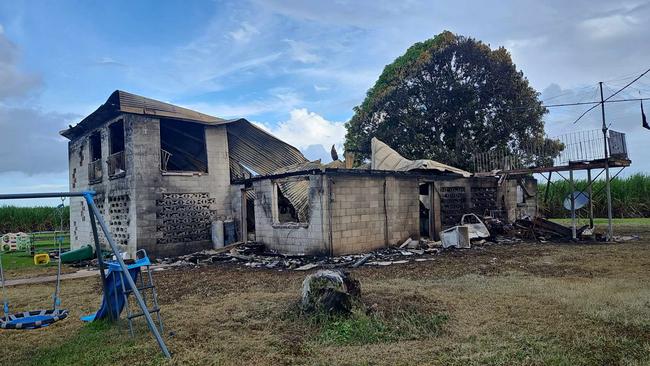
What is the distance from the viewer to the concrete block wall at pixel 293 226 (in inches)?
467

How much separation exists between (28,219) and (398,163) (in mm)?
24422

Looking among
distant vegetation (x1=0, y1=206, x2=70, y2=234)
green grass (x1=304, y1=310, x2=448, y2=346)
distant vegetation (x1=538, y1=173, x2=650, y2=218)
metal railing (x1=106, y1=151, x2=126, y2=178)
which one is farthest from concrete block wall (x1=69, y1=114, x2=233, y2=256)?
distant vegetation (x1=538, y1=173, x2=650, y2=218)

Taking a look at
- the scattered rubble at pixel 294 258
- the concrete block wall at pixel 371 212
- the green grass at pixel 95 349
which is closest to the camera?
the green grass at pixel 95 349

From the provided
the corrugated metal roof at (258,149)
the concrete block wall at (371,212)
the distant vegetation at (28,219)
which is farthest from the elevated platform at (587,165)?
the distant vegetation at (28,219)

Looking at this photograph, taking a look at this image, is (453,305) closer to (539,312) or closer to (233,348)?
(539,312)

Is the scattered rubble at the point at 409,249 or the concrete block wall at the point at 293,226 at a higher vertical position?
the concrete block wall at the point at 293,226

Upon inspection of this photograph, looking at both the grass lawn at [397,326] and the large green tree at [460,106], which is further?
the large green tree at [460,106]

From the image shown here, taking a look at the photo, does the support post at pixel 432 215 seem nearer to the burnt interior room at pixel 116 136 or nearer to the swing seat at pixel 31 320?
the burnt interior room at pixel 116 136

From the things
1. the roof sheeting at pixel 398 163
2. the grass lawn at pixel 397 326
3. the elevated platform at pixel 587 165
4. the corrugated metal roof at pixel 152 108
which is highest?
the corrugated metal roof at pixel 152 108

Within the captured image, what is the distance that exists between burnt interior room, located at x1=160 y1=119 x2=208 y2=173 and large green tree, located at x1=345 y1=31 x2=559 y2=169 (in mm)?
12334

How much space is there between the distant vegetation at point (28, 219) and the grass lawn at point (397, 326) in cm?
2276

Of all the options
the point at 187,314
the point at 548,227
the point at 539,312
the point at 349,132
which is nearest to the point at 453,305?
the point at 539,312

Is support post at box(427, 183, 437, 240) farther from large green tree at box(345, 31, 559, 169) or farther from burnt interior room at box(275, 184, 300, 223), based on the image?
large green tree at box(345, 31, 559, 169)

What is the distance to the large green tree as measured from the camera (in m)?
23.8
